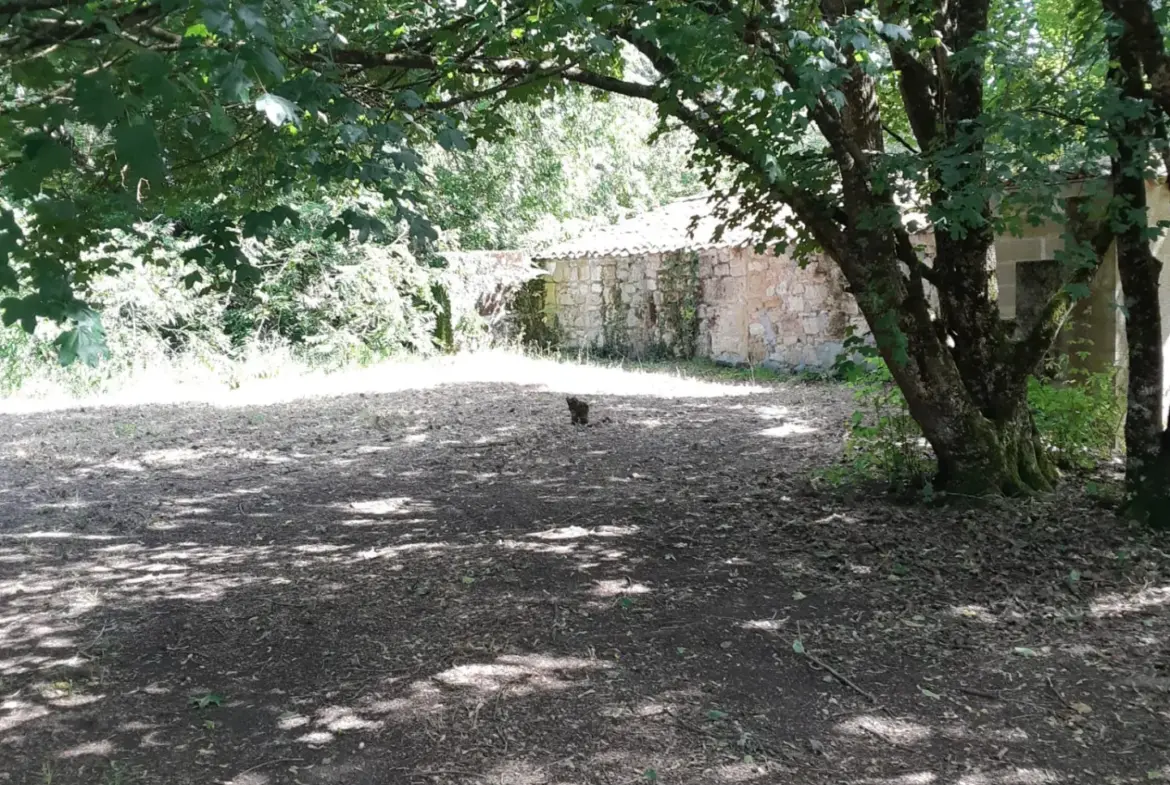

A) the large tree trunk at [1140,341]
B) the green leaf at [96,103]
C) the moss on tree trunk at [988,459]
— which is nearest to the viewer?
the green leaf at [96,103]

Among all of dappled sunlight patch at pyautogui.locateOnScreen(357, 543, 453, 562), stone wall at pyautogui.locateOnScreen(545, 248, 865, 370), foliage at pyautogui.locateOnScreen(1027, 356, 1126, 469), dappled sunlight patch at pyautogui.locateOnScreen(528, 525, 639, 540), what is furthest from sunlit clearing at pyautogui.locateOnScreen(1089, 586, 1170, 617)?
stone wall at pyautogui.locateOnScreen(545, 248, 865, 370)

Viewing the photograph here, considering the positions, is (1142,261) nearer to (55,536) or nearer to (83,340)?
(83,340)

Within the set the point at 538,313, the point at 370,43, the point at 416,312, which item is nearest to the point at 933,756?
the point at 370,43

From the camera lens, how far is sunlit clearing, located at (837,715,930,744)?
10.9 ft

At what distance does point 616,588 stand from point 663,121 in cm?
250

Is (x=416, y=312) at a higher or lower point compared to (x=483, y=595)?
higher

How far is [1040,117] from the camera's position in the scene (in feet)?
14.9

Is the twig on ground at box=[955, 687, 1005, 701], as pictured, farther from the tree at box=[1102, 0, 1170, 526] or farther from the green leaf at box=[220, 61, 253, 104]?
the green leaf at box=[220, 61, 253, 104]

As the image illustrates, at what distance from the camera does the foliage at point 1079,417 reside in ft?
21.1

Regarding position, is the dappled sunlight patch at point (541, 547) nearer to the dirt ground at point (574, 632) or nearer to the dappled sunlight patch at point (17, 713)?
the dirt ground at point (574, 632)

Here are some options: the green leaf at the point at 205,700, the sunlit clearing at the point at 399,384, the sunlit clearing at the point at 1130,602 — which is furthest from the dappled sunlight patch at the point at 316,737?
the sunlit clearing at the point at 399,384

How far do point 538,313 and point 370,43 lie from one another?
1371cm

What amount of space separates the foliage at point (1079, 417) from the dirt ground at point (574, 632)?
57 cm

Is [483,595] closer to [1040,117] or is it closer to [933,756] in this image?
[933,756]
